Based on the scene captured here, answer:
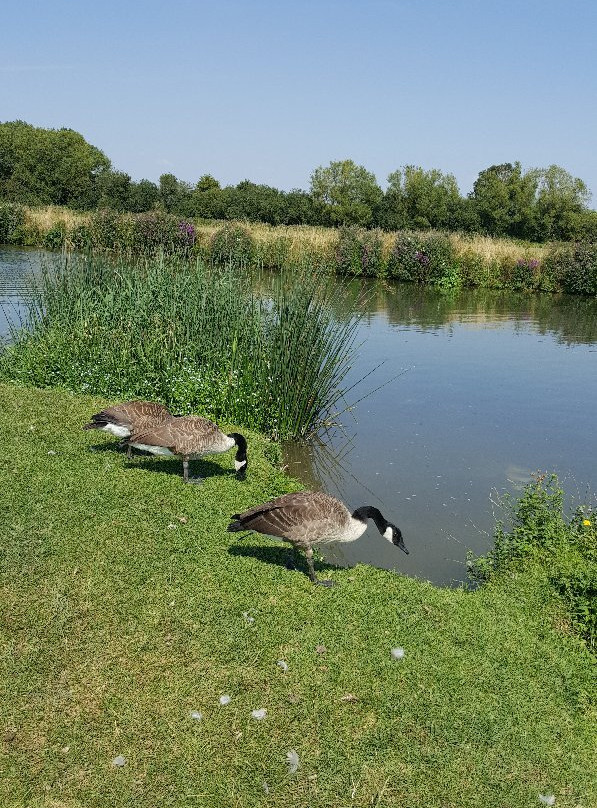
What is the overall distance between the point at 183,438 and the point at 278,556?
2065mm

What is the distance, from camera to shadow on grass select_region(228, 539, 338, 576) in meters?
7.57

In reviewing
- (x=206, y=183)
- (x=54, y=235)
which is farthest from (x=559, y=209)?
(x=54, y=235)

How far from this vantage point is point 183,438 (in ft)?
29.0

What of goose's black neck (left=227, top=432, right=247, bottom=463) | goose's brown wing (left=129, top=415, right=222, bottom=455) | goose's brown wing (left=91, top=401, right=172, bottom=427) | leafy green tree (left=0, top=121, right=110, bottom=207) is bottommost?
goose's black neck (left=227, top=432, right=247, bottom=463)

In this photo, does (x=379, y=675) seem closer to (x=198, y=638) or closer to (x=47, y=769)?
(x=198, y=638)

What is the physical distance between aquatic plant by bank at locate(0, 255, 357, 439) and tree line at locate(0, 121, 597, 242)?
51.8m

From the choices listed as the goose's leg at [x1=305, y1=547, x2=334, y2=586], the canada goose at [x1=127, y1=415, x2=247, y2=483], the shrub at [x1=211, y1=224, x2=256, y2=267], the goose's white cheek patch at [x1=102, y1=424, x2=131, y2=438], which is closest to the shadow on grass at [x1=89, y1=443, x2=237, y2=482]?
the canada goose at [x1=127, y1=415, x2=247, y2=483]

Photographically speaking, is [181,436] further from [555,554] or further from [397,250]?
[397,250]

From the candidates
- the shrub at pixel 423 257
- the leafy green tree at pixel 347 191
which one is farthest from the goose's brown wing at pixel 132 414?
the leafy green tree at pixel 347 191

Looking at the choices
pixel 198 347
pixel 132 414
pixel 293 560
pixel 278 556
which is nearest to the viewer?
pixel 293 560

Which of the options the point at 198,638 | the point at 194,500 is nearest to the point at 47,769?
the point at 198,638

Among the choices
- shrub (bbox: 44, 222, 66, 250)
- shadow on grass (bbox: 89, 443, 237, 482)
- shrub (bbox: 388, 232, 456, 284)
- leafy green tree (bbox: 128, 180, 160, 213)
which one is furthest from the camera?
leafy green tree (bbox: 128, 180, 160, 213)

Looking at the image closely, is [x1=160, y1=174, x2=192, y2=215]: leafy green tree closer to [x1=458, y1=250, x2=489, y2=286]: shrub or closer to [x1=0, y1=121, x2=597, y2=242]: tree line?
[x1=0, y1=121, x2=597, y2=242]: tree line

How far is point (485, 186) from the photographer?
79938mm
